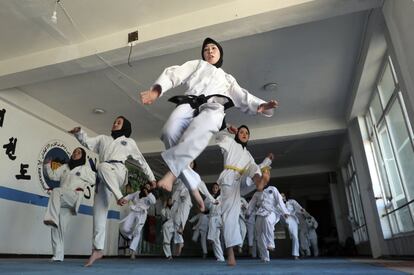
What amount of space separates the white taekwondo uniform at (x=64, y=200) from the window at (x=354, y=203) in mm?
6626

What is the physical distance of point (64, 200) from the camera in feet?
12.8

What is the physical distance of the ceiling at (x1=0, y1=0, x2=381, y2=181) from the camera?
356 centimetres

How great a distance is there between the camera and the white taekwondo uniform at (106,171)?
298 cm

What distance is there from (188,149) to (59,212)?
264 cm

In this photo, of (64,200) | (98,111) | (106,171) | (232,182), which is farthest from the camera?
(98,111)

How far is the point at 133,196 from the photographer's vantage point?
6.36 metres

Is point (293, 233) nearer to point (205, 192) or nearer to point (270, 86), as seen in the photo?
point (270, 86)

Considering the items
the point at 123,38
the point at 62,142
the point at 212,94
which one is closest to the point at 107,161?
the point at 212,94

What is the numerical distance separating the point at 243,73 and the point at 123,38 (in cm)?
199

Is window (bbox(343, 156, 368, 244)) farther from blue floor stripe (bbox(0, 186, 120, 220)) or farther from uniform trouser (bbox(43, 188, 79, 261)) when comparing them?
blue floor stripe (bbox(0, 186, 120, 220))

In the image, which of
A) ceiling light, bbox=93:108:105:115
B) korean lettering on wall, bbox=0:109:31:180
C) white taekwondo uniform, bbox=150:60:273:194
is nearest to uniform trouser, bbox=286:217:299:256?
white taekwondo uniform, bbox=150:60:273:194

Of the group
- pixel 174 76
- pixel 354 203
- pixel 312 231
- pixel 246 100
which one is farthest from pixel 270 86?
pixel 354 203

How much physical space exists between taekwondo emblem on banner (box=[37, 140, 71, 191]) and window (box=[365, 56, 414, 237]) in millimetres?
5801

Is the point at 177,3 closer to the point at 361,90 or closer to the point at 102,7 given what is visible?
the point at 102,7
